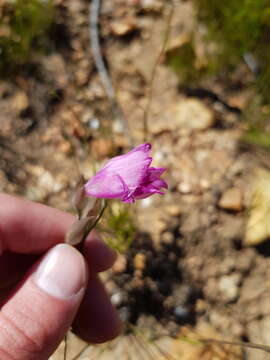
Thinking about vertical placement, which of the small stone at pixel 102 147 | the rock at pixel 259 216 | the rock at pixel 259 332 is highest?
the small stone at pixel 102 147

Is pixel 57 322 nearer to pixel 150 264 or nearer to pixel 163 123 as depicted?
pixel 150 264

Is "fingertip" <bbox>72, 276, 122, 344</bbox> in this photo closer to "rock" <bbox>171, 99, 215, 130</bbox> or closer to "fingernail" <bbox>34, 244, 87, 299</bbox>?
"fingernail" <bbox>34, 244, 87, 299</bbox>

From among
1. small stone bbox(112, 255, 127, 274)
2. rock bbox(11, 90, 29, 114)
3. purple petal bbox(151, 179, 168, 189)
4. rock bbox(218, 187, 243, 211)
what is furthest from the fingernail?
rock bbox(11, 90, 29, 114)

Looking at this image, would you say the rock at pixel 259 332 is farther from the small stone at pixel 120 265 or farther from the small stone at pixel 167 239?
the small stone at pixel 120 265

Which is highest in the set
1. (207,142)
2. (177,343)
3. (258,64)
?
(258,64)

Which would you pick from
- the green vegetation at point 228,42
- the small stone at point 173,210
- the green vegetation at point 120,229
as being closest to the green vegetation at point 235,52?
the green vegetation at point 228,42

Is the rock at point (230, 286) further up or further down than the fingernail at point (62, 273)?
further down

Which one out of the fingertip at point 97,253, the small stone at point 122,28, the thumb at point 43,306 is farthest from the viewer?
the small stone at point 122,28

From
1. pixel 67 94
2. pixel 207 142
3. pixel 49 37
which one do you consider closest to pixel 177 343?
pixel 207 142
